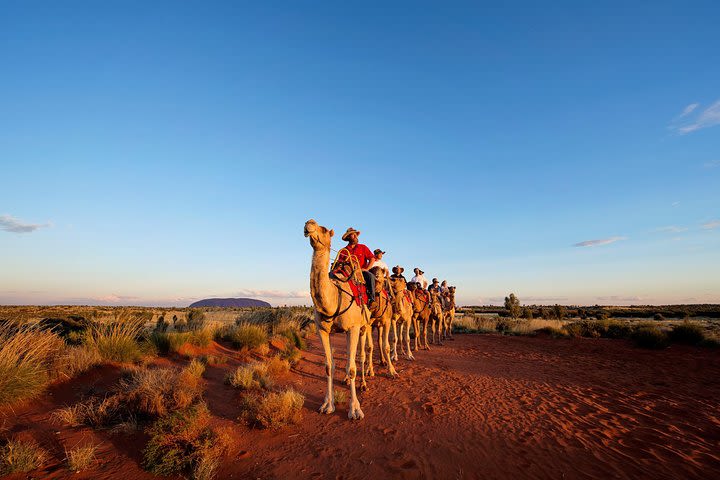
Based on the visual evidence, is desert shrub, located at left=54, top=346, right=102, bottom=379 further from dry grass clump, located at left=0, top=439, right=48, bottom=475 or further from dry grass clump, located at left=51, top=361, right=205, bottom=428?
dry grass clump, located at left=0, top=439, right=48, bottom=475

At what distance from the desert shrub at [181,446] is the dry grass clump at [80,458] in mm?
695

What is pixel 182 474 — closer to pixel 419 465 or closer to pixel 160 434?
pixel 160 434

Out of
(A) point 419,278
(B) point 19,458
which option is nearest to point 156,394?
(B) point 19,458

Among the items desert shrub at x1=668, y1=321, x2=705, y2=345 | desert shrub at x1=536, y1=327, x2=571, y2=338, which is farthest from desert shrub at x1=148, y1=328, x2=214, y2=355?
desert shrub at x1=668, y1=321, x2=705, y2=345

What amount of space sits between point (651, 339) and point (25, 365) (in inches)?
987

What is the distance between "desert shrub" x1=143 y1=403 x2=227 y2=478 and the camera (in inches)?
202

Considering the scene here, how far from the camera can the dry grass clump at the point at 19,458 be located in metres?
4.59

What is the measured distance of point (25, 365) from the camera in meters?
6.89

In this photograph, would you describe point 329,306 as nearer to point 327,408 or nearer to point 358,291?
point 358,291

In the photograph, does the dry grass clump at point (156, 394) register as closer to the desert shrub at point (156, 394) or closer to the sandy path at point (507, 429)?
the desert shrub at point (156, 394)

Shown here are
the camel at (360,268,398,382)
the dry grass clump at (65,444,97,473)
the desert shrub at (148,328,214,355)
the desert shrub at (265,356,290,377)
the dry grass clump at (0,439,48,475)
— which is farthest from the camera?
the desert shrub at (148,328,214,355)

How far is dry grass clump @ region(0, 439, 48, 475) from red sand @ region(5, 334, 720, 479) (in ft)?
0.68

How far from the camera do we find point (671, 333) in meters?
19.5

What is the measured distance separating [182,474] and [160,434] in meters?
0.82
